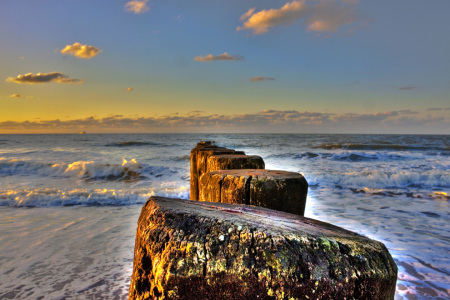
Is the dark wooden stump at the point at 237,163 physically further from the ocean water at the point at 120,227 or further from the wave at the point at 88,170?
the wave at the point at 88,170

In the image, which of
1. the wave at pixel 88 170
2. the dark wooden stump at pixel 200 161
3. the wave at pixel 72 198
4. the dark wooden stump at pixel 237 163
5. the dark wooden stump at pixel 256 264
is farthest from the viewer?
the wave at pixel 88 170

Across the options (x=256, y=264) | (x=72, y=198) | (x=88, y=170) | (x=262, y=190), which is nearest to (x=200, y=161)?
(x=262, y=190)

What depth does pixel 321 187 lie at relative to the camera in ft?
34.7

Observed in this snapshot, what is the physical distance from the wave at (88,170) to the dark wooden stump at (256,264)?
12991 mm

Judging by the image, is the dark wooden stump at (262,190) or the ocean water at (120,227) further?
the ocean water at (120,227)

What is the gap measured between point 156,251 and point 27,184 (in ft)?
41.4

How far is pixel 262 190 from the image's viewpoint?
1.55 m

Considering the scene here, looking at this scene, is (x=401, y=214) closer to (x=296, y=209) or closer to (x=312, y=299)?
(x=296, y=209)

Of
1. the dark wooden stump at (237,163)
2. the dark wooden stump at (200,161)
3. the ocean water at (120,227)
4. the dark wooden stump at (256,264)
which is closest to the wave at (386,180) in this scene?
the ocean water at (120,227)

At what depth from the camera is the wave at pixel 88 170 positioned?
1364 cm

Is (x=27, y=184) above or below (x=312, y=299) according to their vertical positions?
below

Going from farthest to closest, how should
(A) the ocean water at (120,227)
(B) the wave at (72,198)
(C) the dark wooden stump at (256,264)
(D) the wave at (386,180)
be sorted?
(D) the wave at (386,180)
(B) the wave at (72,198)
(A) the ocean water at (120,227)
(C) the dark wooden stump at (256,264)

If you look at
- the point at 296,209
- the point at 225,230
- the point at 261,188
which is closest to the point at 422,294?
the point at 296,209

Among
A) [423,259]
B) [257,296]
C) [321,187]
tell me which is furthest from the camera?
[321,187]
